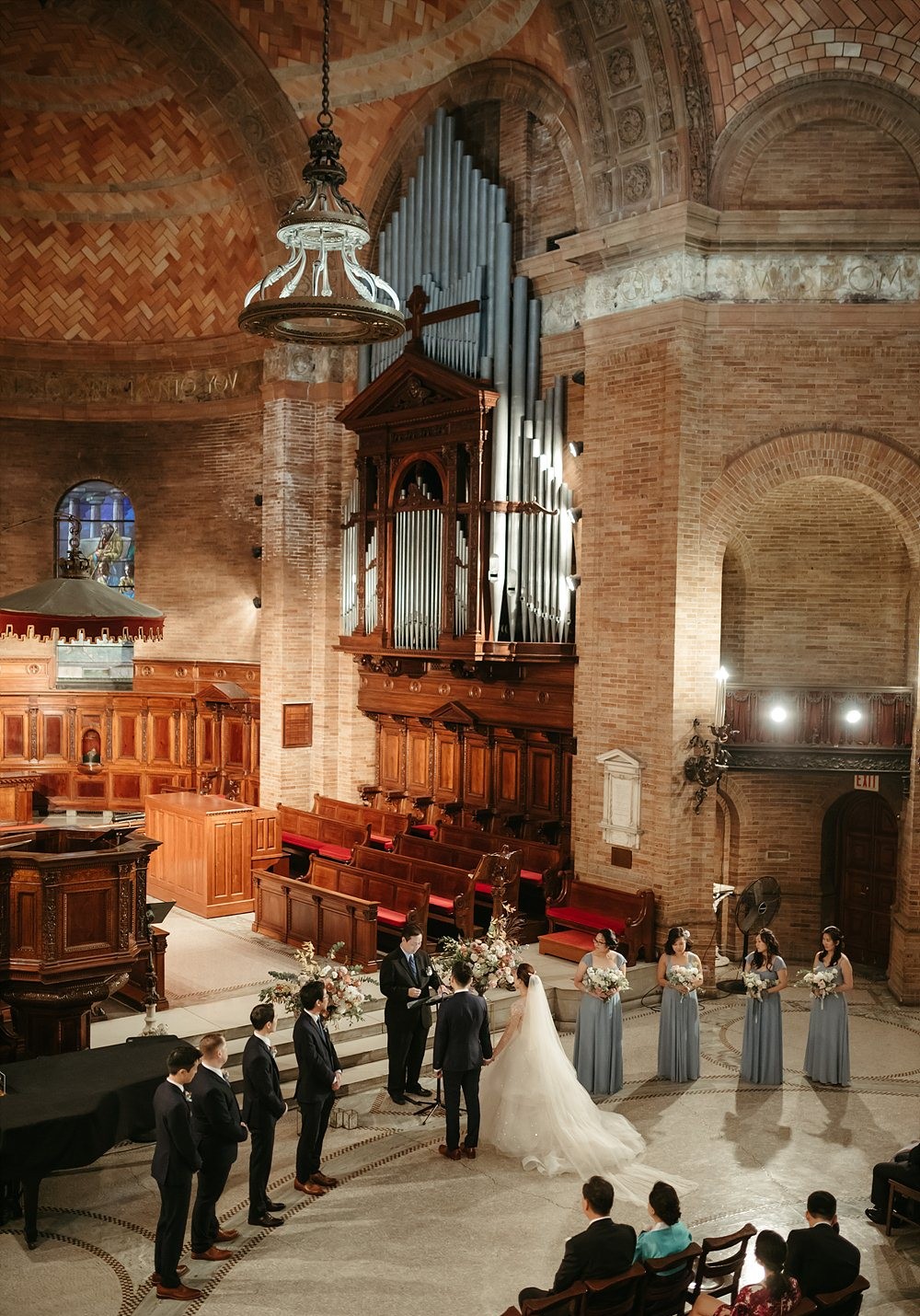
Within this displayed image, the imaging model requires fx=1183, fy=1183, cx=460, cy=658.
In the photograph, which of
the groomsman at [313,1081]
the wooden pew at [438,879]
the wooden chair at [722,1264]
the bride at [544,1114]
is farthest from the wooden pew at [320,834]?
the wooden chair at [722,1264]

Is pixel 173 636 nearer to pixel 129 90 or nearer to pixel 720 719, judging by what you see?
pixel 129 90

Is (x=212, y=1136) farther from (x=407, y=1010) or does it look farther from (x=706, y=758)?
(x=706, y=758)

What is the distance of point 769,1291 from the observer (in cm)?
578

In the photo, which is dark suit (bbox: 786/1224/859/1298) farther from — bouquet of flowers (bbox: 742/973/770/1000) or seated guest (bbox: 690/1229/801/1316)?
bouquet of flowers (bbox: 742/973/770/1000)

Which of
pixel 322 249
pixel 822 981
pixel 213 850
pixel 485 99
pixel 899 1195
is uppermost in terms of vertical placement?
pixel 485 99

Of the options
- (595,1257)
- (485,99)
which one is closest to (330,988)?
(595,1257)

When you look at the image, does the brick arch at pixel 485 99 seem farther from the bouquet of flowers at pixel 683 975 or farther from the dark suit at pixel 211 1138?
the dark suit at pixel 211 1138

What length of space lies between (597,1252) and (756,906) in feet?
30.0

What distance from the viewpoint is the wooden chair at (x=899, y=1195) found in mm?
7832

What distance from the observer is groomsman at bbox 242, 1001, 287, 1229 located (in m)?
7.81

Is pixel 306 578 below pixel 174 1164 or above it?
above

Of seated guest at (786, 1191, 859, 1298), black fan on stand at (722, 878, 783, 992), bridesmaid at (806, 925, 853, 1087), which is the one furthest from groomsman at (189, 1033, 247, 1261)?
black fan on stand at (722, 878, 783, 992)

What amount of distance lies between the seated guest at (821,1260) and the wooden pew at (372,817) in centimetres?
1006

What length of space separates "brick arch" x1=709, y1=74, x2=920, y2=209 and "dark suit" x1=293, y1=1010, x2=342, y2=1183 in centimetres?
1011
